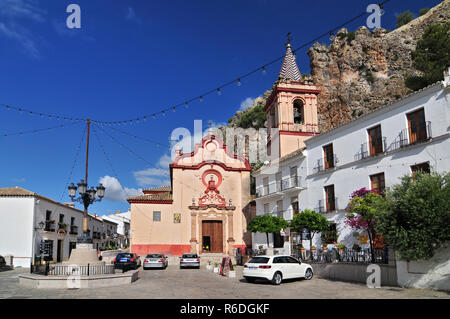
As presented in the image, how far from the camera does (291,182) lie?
90.0 feet

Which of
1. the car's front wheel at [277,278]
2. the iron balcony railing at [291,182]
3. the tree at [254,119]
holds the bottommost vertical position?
the car's front wheel at [277,278]

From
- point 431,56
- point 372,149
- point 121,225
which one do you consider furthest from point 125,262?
point 121,225

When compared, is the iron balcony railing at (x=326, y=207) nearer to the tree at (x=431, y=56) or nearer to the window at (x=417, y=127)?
the window at (x=417, y=127)

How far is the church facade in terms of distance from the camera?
1304 inches

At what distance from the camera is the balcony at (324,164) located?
23344 mm

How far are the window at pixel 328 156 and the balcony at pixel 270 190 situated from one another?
5.23 metres

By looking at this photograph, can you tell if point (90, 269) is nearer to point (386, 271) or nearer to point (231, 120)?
point (386, 271)

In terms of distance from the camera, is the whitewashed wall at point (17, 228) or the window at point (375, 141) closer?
the window at point (375, 141)

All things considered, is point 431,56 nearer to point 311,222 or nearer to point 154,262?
point 311,222

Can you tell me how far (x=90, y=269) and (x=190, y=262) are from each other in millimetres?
12079

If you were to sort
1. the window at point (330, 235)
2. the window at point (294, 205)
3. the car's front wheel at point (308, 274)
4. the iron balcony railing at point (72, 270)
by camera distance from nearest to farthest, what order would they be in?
1. the iron balcony railing at point (72, 270)
2. the car's front wheel at point (308, 274)
3. the window at point (330, 235)
4. the window at point (294, 205)

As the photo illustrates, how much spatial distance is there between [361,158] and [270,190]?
1027 centimetres

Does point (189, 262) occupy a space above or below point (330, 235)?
below

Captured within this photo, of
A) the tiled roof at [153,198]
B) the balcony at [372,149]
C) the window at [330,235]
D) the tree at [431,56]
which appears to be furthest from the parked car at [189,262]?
the tree at [431,56]
